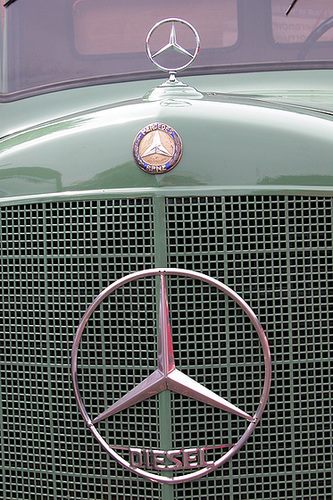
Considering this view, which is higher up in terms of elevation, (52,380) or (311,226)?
(311,226)

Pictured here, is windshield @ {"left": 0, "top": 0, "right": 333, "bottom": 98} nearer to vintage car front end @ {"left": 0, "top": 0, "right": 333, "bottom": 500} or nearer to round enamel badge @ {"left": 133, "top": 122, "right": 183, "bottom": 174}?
vintage car front end @ {"left": 0, "top": 0, "right": 333, "bottom": 500}

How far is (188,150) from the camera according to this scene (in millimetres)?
1592

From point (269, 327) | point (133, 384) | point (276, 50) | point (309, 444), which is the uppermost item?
point (276, 50)

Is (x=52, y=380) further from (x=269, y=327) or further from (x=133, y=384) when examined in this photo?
(x=269, y=327)

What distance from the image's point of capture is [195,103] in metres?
1.68

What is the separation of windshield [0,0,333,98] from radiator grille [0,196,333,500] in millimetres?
1027

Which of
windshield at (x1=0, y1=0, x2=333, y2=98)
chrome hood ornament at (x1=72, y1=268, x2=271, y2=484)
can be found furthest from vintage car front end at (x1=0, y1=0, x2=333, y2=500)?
windshield at (x1=0, y1=0, x2=333, y2=98)

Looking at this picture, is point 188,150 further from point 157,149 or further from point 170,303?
point 170,303

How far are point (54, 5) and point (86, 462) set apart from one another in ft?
5.79

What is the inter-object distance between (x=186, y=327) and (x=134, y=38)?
1.36 meters

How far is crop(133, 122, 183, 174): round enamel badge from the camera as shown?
1579 millimetres

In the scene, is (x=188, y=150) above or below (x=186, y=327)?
above

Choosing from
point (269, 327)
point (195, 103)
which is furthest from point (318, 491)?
point (195, 103)

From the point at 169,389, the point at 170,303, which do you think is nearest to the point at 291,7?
the point at 170,303
